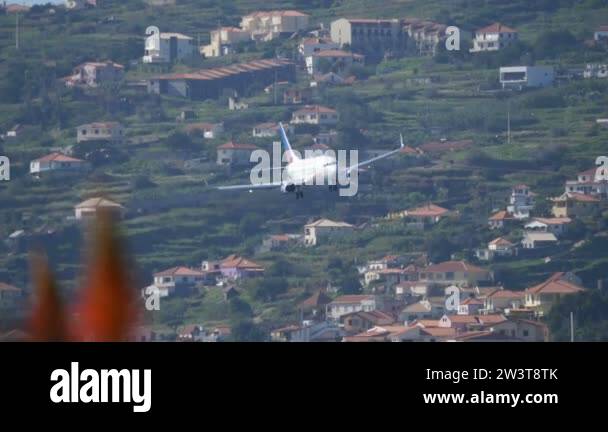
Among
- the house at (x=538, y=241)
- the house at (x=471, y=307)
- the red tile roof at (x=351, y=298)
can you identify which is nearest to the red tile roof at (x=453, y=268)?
the house at (x=538, y=241)

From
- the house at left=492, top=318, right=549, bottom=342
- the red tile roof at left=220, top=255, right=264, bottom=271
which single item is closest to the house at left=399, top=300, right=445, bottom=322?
the red tile roof at left=220, top=255, right=264, bottom=271

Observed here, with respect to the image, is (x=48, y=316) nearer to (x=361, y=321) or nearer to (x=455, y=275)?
(x=361, y=321)

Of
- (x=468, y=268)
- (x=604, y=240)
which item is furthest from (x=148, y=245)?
(x=604, y=240)

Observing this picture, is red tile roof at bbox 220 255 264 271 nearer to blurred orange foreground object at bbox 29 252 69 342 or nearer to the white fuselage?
the white fuselage

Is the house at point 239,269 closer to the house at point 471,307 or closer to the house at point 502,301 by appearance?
the house at point 471,307

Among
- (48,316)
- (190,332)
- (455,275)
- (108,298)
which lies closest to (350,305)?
(455,275)
